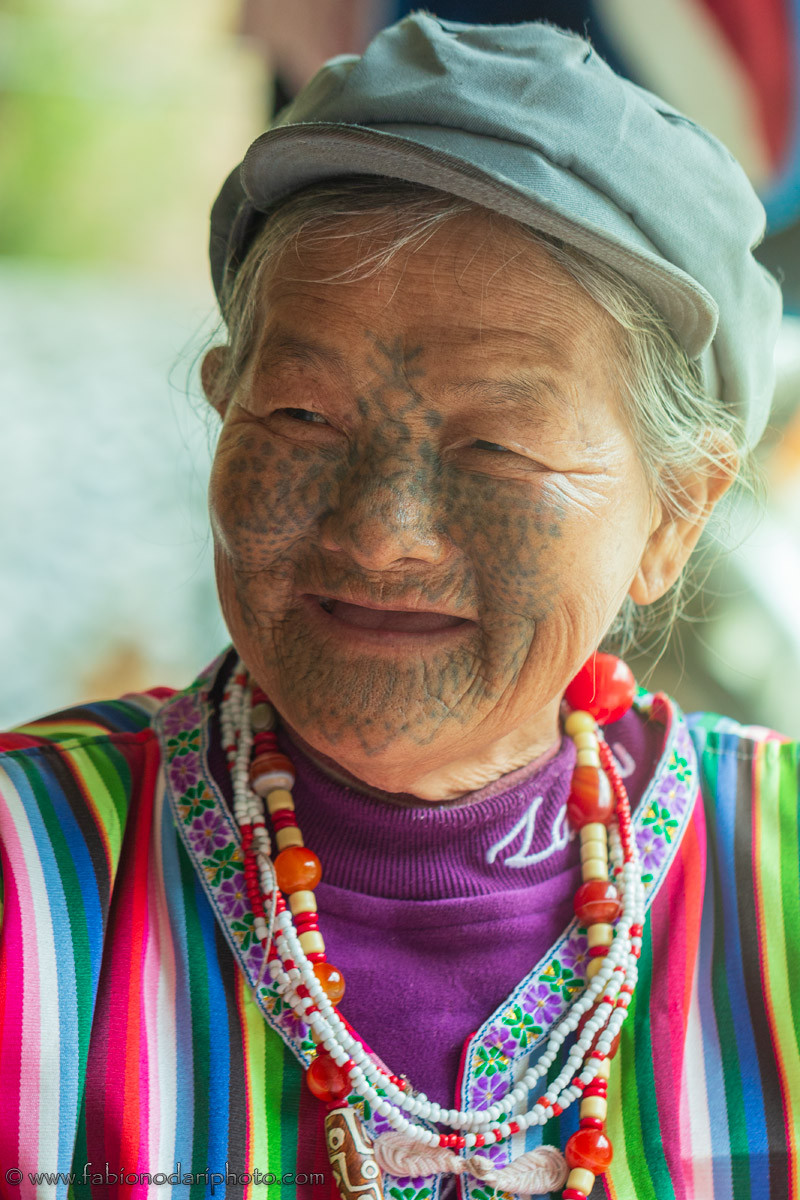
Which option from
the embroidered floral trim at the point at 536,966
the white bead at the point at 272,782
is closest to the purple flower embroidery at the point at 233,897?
the embroidered floral trim at the point at 536,966

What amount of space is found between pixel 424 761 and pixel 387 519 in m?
0.30

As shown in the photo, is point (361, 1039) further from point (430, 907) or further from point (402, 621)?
point (402, 621)

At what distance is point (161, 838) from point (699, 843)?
0.72m

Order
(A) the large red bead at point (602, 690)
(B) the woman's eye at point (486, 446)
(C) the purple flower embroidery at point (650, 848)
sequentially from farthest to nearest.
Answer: (A) the large red bead at point (602, 690), (C) the purple flower embroidery at point (650, 848), (B) the woman's eye at point (486, 446)

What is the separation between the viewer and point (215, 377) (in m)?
1.47

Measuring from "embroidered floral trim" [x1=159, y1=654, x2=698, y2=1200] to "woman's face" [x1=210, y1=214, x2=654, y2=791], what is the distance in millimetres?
201

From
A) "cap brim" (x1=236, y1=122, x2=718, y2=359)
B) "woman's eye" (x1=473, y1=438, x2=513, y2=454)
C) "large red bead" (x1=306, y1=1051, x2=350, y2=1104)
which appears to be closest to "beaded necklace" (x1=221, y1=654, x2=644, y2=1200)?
"large red bead" (x1=306, y1=1051, x2=350, y2=1104)

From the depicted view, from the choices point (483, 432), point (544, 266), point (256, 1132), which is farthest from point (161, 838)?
point (544, 266)

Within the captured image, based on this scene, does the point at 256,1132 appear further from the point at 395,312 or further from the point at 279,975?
the point at 395,312

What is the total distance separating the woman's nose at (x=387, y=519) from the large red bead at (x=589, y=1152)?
2.21 feet

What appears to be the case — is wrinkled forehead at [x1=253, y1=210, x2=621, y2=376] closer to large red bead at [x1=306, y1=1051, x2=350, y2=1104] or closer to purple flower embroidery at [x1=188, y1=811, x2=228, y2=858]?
purple flower embroidery at [x1=188, y1=811, x2=228, y2=858]

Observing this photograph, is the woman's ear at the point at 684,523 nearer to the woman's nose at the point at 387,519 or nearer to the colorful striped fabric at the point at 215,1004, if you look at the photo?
the colorful striped fabric at the point at 215,1004

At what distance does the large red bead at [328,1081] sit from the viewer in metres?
1.14

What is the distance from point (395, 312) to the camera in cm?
113
